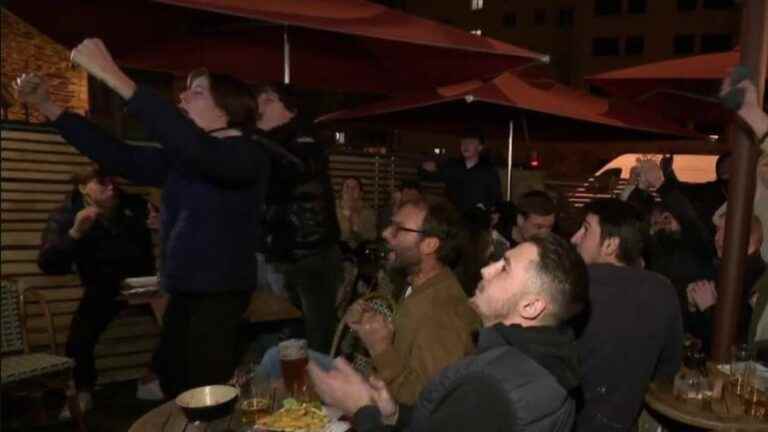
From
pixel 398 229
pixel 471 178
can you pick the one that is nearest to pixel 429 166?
pixel 471 178

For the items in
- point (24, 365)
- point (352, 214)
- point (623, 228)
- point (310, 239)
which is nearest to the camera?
point (623, 228)

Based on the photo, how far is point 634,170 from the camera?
6477 millimetres

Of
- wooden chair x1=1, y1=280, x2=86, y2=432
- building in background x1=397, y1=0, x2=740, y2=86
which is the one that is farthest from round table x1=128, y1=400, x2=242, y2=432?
building in background x1=397, y1=0, x2=740, y2=86

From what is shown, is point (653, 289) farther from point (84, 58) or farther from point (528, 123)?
point (528, 123)

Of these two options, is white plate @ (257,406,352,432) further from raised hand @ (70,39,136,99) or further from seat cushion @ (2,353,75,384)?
seat cushion @ (2,353,75,384)

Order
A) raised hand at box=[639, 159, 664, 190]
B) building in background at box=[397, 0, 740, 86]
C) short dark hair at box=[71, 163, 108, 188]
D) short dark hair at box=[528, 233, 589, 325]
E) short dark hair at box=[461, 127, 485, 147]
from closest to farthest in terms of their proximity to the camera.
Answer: short dark hair at box=[528, 233, 589, 325]
short dark hair at box=[71, 163, 108, 188]
raised hand at box=[639, 159, 664, 190]
short dark hair at box=[461, 127, 485, 147]
building in background at box=[397, 0, 740, 86]

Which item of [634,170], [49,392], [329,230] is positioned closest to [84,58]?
[329,230]

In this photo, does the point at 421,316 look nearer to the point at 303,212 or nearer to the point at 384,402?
the point at 384,402

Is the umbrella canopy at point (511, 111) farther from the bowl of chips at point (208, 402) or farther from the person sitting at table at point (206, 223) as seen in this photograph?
the bowl of chips at point (208, 402)

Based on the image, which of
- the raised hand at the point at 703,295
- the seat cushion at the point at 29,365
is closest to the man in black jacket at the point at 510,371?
the raised hand at the point at 703,295

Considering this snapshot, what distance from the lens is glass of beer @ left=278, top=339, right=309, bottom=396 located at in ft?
7.69

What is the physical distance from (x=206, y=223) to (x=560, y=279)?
1459 millimetres

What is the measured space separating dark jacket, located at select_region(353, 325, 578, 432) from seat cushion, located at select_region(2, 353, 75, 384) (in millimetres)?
3353

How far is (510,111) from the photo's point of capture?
5.55 metres
